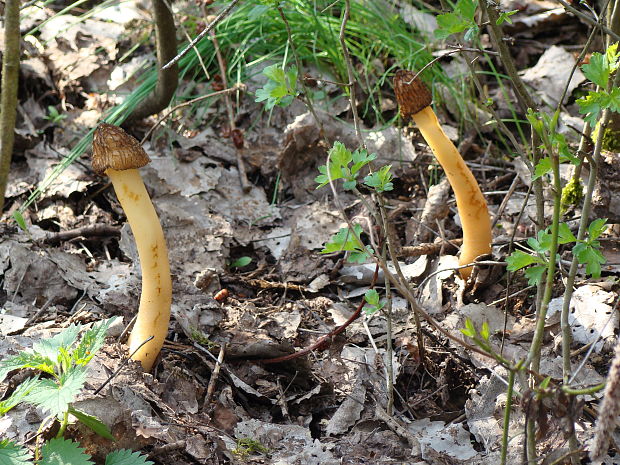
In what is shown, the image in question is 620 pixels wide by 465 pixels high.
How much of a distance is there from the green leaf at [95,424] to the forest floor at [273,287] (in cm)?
9

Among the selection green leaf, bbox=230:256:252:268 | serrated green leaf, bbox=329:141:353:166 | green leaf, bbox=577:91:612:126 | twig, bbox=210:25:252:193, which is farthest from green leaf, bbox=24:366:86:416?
twig, bbox=210:25:252:193

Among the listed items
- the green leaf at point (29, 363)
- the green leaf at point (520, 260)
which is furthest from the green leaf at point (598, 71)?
the green leaf at point (29, 363)

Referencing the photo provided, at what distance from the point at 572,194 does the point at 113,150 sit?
2.52 meters

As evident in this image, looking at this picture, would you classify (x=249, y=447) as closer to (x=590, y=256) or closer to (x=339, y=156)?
(x=339, y=156)

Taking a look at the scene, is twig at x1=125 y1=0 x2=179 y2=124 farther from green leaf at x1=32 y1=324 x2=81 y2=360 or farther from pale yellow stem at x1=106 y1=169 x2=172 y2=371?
green leaf at x1=32 y1=324 x2=81 y2=360

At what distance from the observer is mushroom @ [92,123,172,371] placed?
2943mm

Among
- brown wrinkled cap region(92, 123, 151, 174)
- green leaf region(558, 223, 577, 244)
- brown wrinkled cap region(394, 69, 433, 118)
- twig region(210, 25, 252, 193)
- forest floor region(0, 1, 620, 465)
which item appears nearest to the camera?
green leaf region(558, 223, 577, 244)

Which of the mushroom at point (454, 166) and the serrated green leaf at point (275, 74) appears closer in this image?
the serrated green leaf at point (275, 74)

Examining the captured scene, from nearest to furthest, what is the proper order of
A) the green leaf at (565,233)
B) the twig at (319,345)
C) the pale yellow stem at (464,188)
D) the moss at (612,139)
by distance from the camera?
the green leaf at (565,233) < the twig at (319,345) < the pale yellow stem at (464,188) < the moss at (612,139)

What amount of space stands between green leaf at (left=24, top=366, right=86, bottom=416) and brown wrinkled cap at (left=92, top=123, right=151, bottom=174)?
99 cm

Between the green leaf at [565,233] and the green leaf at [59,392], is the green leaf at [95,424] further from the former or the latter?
the green leaf at [565,233]

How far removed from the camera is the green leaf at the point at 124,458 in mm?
2270

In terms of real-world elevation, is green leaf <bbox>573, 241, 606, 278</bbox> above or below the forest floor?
above

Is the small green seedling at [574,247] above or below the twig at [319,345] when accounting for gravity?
above
